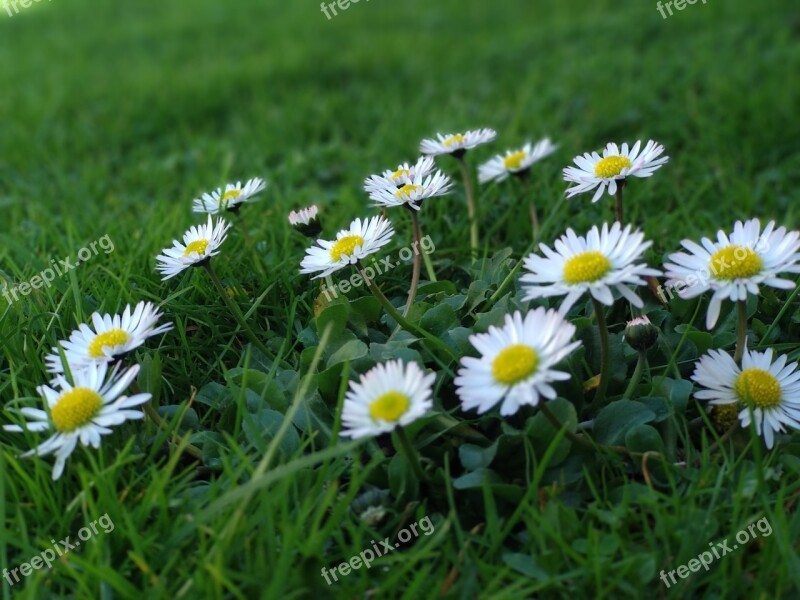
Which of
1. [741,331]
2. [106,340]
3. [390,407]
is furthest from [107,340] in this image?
[741,331]

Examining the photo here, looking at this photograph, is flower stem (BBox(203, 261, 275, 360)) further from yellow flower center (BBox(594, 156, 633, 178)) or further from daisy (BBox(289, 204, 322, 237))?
yellow flower center (BBox(594, 156, 633, 178))

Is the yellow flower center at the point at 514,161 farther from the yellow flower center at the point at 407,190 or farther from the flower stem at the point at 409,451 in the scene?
the flower stem at the point at 409,451

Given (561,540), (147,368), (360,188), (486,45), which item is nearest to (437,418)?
(561,540)

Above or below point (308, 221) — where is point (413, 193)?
below

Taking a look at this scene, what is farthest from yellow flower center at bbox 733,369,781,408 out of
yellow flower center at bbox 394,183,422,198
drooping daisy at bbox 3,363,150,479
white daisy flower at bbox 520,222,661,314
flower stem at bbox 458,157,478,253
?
drooping daisy at bbox 3,363,150,479

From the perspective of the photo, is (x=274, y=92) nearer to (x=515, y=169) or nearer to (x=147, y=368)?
(x=515, y=169)

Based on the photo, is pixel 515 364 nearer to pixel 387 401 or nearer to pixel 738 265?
pixel 387 401
